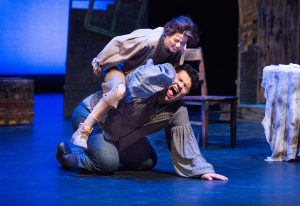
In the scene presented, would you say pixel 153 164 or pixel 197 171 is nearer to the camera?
pixel 197 171

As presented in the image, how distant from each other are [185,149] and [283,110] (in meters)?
1.22

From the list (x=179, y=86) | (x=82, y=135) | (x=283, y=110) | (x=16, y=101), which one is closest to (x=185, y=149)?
(x=179, y=86)

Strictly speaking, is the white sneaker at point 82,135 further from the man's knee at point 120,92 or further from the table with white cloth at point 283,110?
the table with white cloth at point 283,110

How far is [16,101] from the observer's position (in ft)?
23.6

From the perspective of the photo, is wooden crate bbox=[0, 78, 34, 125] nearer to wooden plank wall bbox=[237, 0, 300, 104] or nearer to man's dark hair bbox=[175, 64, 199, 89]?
wooden plank wall bbox=[237, 0, 300, 104]

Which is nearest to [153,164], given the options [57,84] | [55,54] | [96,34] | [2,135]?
[2,135]

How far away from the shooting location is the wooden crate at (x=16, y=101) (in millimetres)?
7160

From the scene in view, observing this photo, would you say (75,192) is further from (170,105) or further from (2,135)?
(2,135)

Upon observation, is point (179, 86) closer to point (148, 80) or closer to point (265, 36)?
point (148, 80)

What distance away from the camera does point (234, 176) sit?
172 inches

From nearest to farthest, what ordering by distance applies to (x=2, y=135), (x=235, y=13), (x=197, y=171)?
(x=197, y=171)
(x=2, y=135)
(x=235, y=13)

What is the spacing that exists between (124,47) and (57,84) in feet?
28.7

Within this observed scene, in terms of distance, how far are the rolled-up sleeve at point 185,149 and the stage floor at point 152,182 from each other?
3.0 inches

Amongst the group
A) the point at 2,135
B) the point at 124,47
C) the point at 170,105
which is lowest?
the point at 2,135
